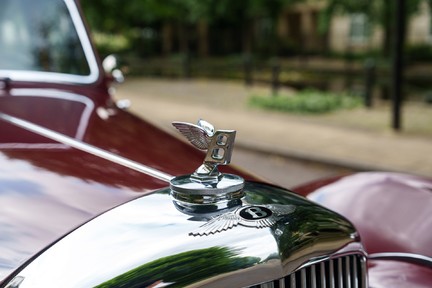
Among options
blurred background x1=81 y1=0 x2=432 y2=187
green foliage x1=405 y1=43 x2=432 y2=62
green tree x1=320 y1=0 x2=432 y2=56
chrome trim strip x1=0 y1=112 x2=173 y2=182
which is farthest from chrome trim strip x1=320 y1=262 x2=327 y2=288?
green foliage x1=405 y1=43 x2=432 y2=62

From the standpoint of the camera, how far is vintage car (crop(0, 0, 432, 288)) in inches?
62.7

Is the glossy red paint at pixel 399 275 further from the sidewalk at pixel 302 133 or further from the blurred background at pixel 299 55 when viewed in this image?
the sidewalk at pixel 302 133

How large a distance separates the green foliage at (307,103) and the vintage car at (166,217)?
385 inches

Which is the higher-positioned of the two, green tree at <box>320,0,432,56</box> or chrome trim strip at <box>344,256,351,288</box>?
green tree at <box>320,0,432,56</box>

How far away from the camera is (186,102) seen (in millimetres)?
15188

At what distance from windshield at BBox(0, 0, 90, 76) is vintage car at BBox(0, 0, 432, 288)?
16.1 inches

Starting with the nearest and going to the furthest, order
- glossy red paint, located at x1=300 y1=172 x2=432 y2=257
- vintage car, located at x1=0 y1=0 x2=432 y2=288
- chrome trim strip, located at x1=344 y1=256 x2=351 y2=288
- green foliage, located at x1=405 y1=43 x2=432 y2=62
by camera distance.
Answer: vintage car, located at x1=0 y1=0 x2=432 y2=288 → chrome trim strip, located at x1=344 y1=256 x2=351 y2=288 → glossy red paint, located at x1=300 y1=172 x2=432 y2=257 → green foliage, located at x1=405 y1=43 x2=432 y2=62

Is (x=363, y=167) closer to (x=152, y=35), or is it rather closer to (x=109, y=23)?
(x=109, y=23)

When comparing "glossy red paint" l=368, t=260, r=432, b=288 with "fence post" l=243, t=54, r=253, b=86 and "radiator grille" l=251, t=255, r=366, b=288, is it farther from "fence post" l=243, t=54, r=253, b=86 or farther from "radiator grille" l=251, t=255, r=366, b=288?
"fence post" l=243, t=54, r=253, b=86

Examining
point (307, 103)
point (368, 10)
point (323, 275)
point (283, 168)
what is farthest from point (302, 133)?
point (368, 10)

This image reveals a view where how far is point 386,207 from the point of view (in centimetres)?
270

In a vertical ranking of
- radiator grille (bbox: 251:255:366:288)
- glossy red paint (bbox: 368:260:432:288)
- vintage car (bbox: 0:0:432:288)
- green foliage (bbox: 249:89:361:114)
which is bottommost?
green foliage (bbox: 249:89:361:114)

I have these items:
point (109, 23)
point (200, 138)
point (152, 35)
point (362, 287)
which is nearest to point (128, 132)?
point (200, 138)

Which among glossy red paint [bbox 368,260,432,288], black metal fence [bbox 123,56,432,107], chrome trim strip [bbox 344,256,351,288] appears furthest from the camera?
black metal fence [bbox 123,56,432,107]
